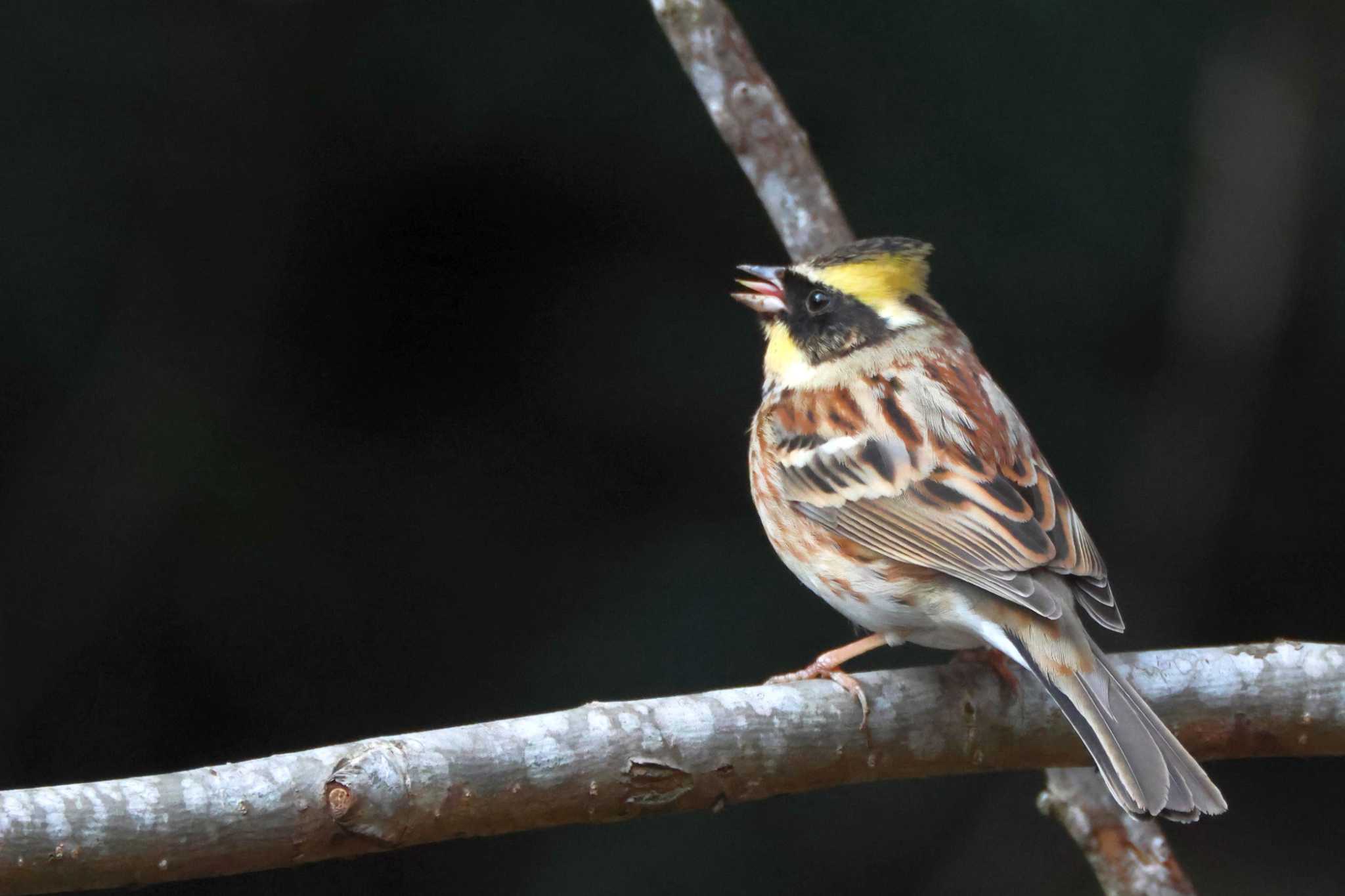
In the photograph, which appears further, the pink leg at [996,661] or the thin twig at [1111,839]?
the thin twig at [1111,839]

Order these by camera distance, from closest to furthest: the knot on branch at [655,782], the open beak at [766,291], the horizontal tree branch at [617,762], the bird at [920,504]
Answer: the horizontal tree branch at [617,762] → the knot on branch at [655,782] → the bird at [920,504] → the open beak at [766,291]

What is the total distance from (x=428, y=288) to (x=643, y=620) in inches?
42.2

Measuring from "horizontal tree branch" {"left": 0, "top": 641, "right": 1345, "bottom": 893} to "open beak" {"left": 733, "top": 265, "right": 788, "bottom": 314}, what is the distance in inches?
40.2

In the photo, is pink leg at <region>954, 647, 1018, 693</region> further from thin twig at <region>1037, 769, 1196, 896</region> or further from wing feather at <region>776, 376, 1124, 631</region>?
thin twig at <region>1037, 769, 1196, 896</region>

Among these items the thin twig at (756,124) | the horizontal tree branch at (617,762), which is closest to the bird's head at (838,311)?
the thin twig at (756,124)

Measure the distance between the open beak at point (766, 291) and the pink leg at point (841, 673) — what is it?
2.69ft

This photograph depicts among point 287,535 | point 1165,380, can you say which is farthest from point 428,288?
point 1165,380

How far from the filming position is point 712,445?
4.00 meters

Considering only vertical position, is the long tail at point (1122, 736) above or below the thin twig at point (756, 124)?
below

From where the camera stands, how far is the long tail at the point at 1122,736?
2289 mm

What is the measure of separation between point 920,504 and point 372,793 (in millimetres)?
1280

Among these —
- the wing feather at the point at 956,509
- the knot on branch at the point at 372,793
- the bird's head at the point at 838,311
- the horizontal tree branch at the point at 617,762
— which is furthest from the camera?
the bird's head at the point at 838,311

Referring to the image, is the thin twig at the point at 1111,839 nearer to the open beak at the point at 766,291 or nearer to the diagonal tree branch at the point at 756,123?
the diagonal tree branch at the point at 756,123

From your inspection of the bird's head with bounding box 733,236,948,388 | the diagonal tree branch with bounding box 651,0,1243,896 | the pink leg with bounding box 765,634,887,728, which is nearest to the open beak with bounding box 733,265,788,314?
the bird's head with bounding box 733,236,948,388
